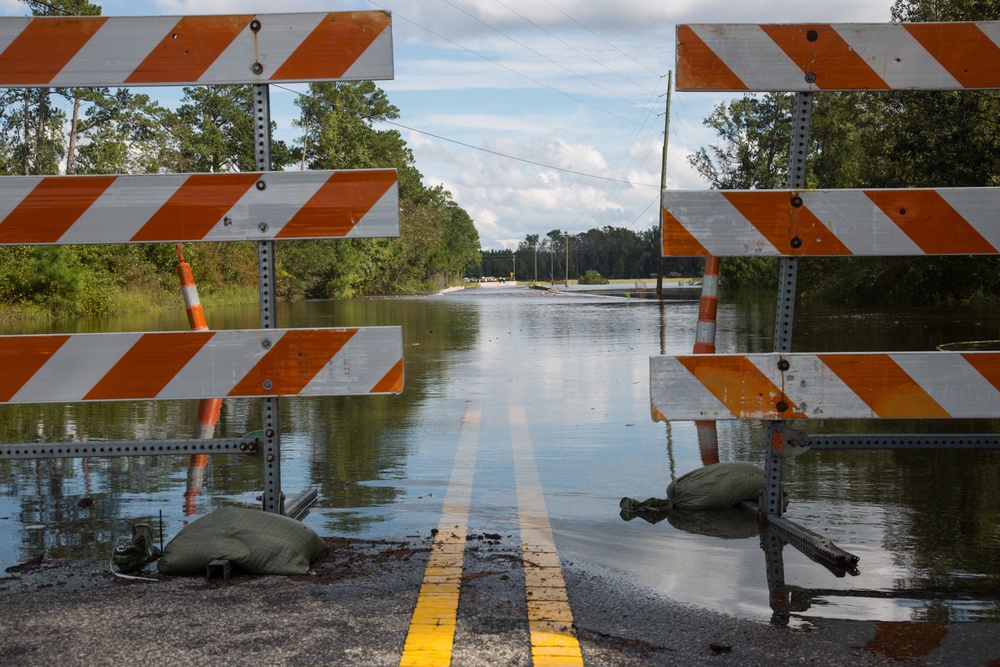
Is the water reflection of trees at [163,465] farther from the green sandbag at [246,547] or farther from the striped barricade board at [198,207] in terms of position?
the striped barricade board at [198,207]

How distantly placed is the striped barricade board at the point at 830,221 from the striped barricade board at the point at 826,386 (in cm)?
47

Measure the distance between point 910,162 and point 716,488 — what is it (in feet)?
67.5

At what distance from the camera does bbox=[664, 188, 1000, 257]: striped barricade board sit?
Answer: 182 inches

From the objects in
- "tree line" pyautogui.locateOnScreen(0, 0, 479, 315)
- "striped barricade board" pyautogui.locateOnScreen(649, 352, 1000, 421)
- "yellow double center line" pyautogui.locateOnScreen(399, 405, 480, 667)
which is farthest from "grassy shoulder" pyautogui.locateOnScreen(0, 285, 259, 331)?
"striped barricade board" pyautogui.locateOnScreen(649, 352, 1000, 421)

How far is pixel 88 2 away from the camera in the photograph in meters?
47.7

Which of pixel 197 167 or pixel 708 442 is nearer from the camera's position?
pixel 708 442

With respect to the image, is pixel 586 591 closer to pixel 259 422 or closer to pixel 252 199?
pixel 252 199

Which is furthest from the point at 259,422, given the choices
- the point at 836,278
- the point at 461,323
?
the point at 836,278

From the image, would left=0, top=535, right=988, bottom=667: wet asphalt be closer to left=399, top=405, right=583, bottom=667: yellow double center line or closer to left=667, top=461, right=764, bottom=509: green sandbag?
left=399, top=405, right=583, bottom=667: yellow double center line

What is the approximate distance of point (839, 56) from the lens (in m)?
4.76

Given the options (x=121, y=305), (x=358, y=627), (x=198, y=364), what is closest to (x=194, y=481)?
(x=198, y=364)

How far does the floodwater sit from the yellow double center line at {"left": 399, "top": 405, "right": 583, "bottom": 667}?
0.09 meters

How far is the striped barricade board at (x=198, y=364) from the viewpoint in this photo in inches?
180

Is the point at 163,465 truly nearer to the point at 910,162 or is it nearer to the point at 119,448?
the point at 119,448
